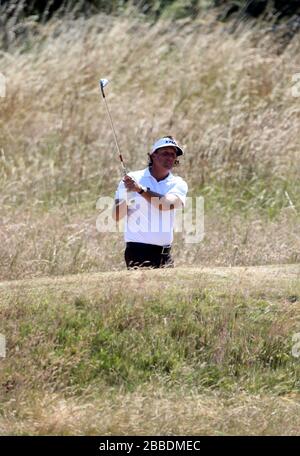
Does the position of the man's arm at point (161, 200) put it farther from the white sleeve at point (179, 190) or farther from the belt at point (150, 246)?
the belt at point (150, 246)

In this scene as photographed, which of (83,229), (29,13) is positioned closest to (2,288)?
(83,229)

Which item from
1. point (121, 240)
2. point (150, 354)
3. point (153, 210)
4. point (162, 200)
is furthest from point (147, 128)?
point (150, 354)

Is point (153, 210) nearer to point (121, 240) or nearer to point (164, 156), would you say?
point (164, 156)

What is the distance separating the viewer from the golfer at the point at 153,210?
10305mm

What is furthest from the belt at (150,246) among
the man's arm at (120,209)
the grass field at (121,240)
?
the grass field at (121,240)

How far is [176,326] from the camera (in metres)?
9.29

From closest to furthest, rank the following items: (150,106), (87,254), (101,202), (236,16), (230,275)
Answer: (230,275) < (87,254) < (101,202) < (150,106) < (236,16)

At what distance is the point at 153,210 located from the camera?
10367 millimetres

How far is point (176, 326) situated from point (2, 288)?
1.40m

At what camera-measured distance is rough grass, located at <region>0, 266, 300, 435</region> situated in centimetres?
809

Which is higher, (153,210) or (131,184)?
(131,184)

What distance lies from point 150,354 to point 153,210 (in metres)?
1.67

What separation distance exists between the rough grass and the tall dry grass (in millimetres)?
2201

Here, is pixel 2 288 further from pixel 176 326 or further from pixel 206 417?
pixel 206 417
